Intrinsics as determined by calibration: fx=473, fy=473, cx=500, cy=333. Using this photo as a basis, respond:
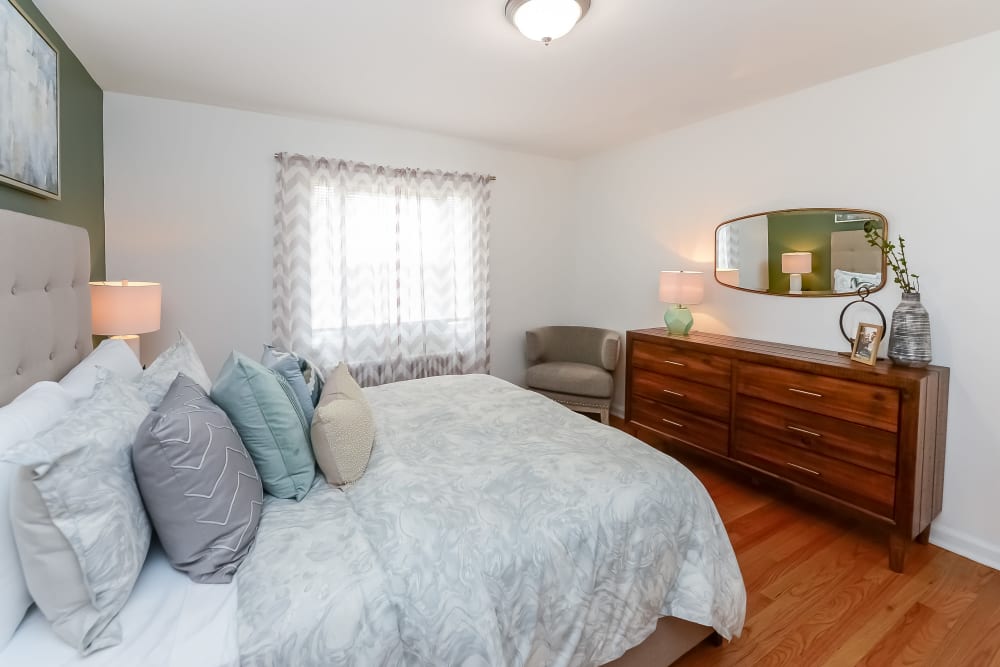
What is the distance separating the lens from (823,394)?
2.37m

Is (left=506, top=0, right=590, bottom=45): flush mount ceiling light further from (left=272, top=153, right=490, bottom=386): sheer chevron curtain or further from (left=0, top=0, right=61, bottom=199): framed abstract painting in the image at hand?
(left=272, top=153, right=490, bottom=386): sheer chevron curtain

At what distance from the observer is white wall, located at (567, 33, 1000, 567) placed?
7.22 feet

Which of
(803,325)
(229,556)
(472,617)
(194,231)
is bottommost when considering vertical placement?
(472,617)

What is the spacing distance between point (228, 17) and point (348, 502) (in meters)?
2.11

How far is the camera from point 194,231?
3.11 metres

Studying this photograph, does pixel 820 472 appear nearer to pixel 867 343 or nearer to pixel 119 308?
pixel 867 343

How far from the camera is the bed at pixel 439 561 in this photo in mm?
992

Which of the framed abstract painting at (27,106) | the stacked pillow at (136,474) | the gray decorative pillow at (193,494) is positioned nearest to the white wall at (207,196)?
the framed abstract painting at (27,106)

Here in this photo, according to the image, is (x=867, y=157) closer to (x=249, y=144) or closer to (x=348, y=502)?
(x=348, y=502)

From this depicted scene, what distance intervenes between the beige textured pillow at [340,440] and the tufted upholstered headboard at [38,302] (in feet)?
2.78

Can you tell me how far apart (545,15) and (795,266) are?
2.12 m

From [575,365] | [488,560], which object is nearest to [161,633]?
[488,560]

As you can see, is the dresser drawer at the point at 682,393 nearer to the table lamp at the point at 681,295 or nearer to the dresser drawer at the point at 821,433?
the dresser drawer at the point at 821,433

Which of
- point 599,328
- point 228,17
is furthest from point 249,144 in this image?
point 599,328
